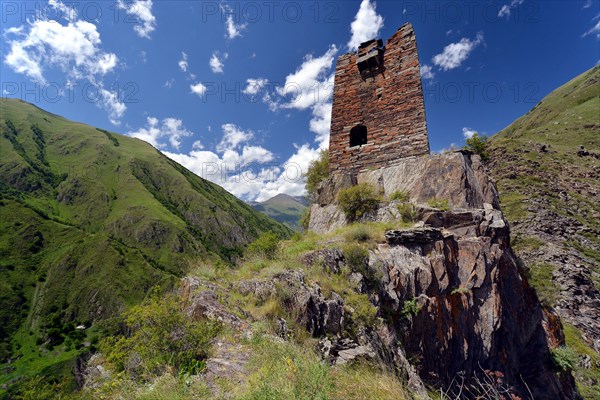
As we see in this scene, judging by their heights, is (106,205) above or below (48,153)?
below

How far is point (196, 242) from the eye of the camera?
15038 cm

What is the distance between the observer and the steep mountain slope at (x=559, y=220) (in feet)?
81.1

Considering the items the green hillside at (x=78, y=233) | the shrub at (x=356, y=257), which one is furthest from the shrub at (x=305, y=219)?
the green hillside at (x=78, y=233)

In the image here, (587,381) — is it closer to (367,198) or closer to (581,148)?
(367,198)

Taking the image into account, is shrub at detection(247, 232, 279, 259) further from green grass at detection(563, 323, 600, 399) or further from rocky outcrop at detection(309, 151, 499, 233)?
green grass at detection(563, 323, 600, 399)

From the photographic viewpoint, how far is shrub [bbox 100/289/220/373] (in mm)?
3898

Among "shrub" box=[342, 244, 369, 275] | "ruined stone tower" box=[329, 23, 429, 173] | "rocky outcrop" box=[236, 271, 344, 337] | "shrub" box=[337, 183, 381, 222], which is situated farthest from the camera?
"ruined stone tower" box=[329, 23, 429, 173]

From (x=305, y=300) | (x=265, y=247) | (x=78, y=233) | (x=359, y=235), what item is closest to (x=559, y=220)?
(x=359, y=235)

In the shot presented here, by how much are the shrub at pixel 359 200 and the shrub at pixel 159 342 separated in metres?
7.69

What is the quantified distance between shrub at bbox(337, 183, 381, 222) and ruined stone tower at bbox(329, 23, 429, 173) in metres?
1.79

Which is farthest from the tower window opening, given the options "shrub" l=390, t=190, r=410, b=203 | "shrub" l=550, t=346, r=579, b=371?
"shrub" l=550, t=346, r=579, b=371

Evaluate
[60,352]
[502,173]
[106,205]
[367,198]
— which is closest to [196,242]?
[106,205]

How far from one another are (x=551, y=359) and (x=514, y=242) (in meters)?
25.1

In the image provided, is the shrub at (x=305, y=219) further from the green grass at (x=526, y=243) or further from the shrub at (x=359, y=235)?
the green grass at (x=526, y=243)
